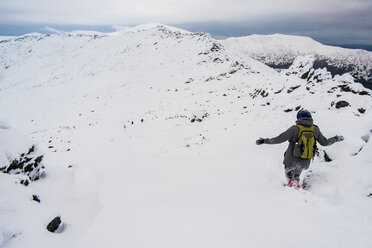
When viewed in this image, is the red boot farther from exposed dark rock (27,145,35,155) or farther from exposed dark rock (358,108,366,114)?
exposed dark rock (27,145,35,155)

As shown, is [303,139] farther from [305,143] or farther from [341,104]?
[341,104]

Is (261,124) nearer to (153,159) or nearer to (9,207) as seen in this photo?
(153,159)

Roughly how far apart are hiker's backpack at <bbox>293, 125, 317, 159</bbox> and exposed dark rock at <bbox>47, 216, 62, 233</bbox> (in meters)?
6.36

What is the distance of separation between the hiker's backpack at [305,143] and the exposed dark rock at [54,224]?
250 inches

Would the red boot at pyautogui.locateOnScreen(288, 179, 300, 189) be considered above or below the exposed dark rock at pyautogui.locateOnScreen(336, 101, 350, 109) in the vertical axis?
below

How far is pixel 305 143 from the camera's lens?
513 centimetres

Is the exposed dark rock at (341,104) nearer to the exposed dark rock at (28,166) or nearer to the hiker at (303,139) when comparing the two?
the hiker at (303,139)

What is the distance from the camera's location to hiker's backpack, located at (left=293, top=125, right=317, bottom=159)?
5.09 meters

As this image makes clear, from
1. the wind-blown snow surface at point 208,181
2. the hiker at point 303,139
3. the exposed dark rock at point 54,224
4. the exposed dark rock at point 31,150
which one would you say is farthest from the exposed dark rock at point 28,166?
the hiker at point 303,139

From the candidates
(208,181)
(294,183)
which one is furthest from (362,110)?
(208,181)

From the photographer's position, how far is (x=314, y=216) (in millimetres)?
4516

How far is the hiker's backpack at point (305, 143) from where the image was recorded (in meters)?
5.09

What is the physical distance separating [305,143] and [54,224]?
21.5 ft

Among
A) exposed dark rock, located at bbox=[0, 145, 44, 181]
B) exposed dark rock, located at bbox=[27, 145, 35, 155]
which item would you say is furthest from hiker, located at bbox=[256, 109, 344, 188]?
exposed dark rock, located at bbox=[27, 145, 35, 155]
